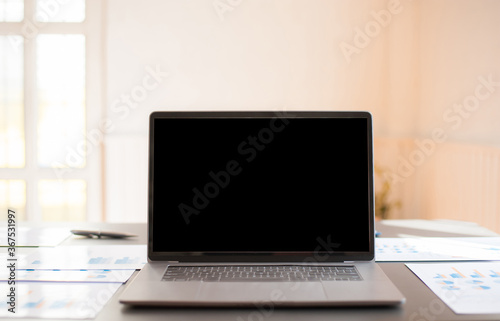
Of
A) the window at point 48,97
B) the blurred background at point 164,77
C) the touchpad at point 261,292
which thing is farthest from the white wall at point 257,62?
the touchpad at point 261,292

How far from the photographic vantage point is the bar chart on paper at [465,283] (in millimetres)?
971

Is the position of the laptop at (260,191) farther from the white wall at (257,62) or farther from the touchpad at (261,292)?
the white wall at (257,62)

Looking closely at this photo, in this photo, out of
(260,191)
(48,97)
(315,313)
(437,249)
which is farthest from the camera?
(48,97)

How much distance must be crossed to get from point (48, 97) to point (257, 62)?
56.9 inches

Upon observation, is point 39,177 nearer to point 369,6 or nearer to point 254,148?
point 369,6

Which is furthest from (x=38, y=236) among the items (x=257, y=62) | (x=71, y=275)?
(x=257, y=62)

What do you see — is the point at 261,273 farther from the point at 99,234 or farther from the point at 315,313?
the point at 99,234

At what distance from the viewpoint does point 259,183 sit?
1.24m

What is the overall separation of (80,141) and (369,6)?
217 cm

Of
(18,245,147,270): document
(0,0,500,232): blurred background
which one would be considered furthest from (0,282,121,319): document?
(0,0,500,232): blurred background

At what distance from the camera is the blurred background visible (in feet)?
11.8

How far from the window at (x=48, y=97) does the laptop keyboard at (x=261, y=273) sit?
2.66m

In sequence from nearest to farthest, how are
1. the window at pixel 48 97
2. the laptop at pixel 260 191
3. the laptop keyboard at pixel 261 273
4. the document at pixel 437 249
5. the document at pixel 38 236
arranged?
1. the laptop keyboard at pixel 261 273
2. the laptop at pixel 260 191
3. the document at pixel 437 249
4. the document at pixel 38 236
5. the window at pixel 48 97

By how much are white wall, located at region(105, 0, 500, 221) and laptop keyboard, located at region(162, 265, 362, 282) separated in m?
2.53
